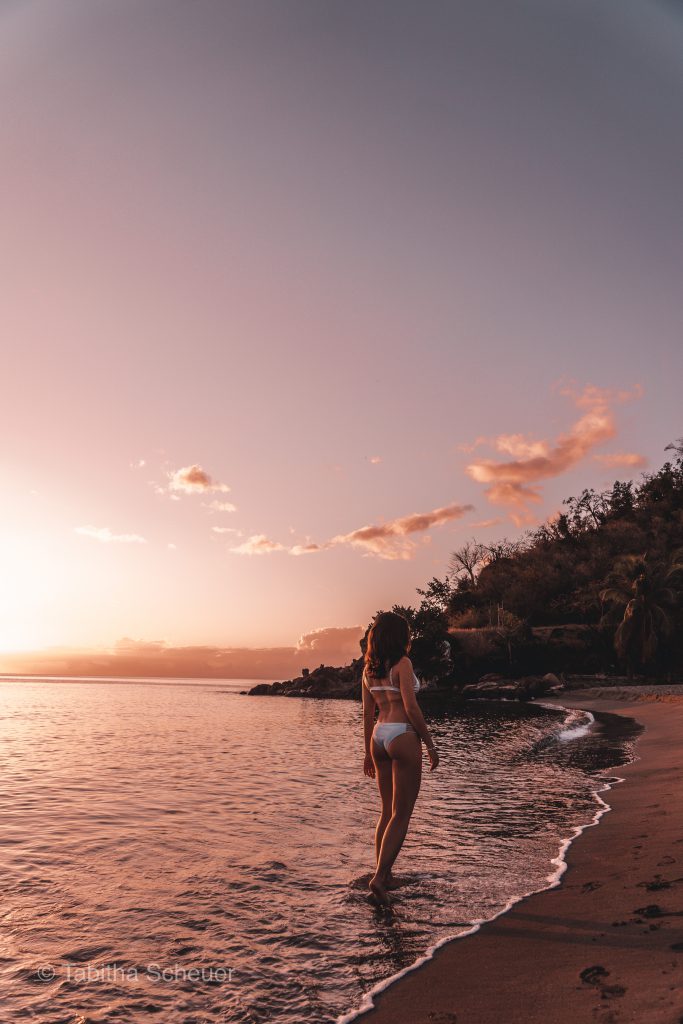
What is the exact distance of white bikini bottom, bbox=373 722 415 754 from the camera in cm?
587

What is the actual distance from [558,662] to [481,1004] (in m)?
62.8

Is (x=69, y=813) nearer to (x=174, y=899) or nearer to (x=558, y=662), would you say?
(x=174, y=899)

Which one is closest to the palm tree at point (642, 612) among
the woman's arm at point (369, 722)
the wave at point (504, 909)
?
the wave at point (504, 909)

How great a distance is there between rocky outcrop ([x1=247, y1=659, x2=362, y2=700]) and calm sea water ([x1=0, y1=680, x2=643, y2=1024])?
5819 centimetres

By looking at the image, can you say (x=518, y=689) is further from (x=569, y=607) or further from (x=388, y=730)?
(x=388, y=730)

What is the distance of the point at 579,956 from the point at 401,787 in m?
1.93

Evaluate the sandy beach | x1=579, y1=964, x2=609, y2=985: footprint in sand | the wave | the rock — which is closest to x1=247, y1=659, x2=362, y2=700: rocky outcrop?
the rock

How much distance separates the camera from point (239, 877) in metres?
7.00

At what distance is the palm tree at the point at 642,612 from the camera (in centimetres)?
4978

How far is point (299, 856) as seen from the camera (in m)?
7.84

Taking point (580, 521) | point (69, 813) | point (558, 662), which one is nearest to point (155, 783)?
point (69, 813)

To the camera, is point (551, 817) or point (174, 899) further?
point (551, 817)

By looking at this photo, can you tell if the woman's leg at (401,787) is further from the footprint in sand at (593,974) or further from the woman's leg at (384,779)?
the footprint in sand at (593,974)

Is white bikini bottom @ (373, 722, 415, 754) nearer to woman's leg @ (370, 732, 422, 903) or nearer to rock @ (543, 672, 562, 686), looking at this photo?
woman's leg @ (370, 732, 422, 903)
